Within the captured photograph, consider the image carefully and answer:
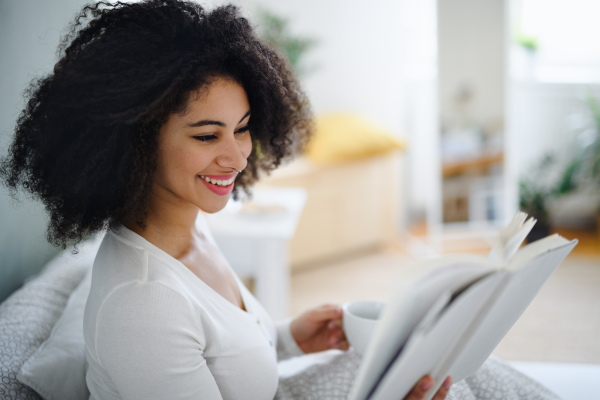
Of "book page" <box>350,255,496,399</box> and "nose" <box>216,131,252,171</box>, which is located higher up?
"nose" <box>216,131,252,171</box>

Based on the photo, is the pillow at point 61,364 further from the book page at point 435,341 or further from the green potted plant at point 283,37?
the green potted plant at point 283,37

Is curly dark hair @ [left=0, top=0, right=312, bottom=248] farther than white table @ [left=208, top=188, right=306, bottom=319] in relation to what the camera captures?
No

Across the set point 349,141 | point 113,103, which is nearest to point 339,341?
point 113,103

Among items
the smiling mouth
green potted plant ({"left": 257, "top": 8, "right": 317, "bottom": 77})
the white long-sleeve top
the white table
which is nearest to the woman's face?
the smiling mouth

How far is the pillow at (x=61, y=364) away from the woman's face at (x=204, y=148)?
1.02ft

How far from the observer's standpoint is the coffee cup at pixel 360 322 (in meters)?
0.88

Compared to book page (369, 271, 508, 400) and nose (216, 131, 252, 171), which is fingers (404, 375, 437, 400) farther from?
nose (216, 131, 252, 171)

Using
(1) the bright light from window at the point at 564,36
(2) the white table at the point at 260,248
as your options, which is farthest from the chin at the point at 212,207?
(1) the bright light from window at the point at 564,36

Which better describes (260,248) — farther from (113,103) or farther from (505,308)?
(505,308)

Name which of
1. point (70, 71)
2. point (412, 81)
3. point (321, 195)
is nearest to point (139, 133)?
point (70, 71)

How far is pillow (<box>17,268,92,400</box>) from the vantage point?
78 centimetres

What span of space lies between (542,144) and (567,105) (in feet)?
1.04

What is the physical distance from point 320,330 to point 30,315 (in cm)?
58

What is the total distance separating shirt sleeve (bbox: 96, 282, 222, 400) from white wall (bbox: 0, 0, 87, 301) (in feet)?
1.27
